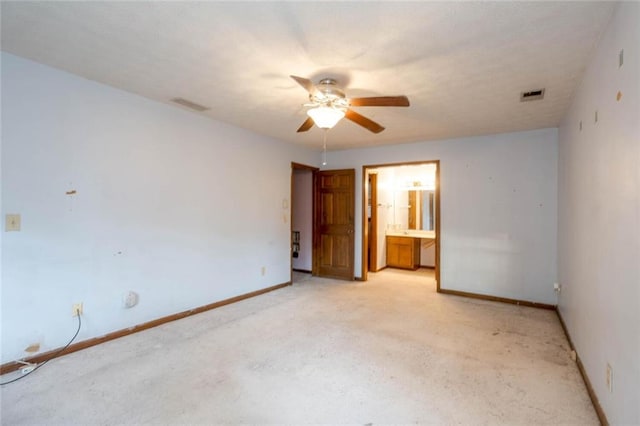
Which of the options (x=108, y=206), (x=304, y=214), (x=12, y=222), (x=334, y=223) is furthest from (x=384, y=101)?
(x=304, y=214)

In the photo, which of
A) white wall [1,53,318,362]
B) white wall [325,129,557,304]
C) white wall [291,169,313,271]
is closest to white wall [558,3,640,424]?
white wall [325,129,557,304]

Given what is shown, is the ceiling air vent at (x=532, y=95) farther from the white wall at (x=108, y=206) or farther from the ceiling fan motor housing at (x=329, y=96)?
the white wall at (x=108, y=206)

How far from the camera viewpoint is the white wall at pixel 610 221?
1428 mm

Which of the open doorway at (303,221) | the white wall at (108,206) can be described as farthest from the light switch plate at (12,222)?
the open doorway at (303,221)

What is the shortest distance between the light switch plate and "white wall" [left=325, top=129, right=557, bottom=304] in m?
4.70

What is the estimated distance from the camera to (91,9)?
1.82m

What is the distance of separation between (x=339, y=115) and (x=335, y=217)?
10.8ft

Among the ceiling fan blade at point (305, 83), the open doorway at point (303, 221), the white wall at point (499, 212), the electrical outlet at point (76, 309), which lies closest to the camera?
the ceiling fan blade at point (305, 83)

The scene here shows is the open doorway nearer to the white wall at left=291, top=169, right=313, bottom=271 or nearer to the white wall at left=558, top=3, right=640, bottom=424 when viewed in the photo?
the white wall at left=291, top=169, right=313, bottom=271

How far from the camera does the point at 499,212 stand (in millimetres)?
4430

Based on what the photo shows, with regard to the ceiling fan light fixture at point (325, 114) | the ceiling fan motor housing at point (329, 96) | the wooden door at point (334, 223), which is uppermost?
the ceiling fan motor housing at point (329, 96)

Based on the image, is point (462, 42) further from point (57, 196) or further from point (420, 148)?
point (57, 196)

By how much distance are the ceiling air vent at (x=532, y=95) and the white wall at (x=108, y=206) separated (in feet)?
10.7

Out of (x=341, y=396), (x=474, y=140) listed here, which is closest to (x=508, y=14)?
(x=341, y=396)
